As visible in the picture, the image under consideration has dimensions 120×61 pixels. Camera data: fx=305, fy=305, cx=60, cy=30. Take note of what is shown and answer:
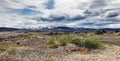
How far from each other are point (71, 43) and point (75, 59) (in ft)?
37.2

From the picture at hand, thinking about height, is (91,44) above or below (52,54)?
below

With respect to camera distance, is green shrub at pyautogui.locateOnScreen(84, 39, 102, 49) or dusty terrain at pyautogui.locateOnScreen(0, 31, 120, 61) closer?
dusty terrain at pyautogui.locateOnScreen(0, 31, 120, 61)

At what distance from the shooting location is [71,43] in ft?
108

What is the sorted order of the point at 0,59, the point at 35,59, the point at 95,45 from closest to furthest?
the point at 0,59 → the point at 35,59 → the point at 95,45

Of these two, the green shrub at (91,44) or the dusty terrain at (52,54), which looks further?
the green shrub at (91,44)

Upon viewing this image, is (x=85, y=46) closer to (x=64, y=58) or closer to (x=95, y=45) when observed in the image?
(x=95, y=45)

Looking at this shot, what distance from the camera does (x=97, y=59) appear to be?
864 inches

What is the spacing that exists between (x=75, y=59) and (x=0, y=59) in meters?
5.40

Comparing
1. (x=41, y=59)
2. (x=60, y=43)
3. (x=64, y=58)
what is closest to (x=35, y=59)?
(x=41, y=59)

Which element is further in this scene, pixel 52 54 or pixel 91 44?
pixel 91 44

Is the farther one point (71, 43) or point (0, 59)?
point (71, 43)

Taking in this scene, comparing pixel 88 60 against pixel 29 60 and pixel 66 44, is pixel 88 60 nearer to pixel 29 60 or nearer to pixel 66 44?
pixel 29 60

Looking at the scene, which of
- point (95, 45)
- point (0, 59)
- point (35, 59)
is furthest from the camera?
point (95, 45)

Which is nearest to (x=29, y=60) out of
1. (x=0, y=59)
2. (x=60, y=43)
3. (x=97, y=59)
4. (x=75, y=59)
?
(x=0, y=59)
